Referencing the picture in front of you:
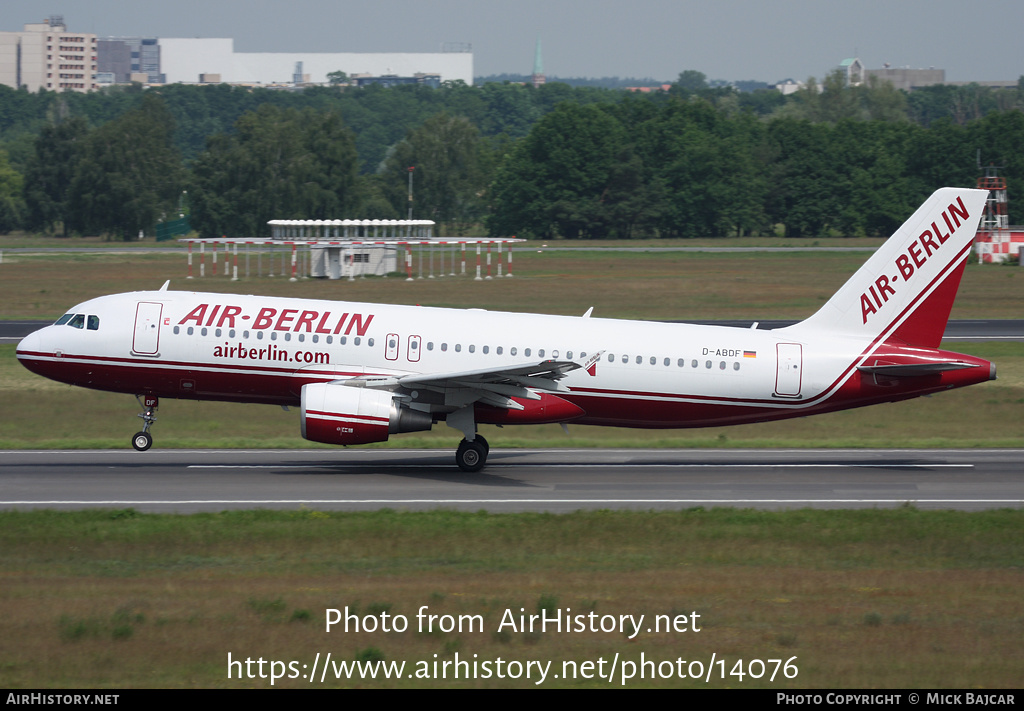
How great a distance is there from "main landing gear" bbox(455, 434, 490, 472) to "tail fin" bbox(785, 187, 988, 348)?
951 cm

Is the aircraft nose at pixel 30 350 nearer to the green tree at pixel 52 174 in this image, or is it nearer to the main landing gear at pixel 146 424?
the main landing gear at pixel 146 424

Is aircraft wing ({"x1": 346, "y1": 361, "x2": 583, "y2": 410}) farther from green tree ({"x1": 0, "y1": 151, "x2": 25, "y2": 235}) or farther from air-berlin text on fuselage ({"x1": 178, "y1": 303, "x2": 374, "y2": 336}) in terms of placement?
green tree ({"x1": 0, "y1": 151, "x2": 25, "y2": 235})

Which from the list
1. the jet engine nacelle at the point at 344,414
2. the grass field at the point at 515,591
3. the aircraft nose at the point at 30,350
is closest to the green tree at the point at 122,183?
the aircraft nose at the point at 30,350

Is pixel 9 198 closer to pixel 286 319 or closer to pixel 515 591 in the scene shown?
pixel 286 319

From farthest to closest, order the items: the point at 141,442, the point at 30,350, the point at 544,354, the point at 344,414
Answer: the point at 141,442, the point at 30,350, the point at 544,354, the point at 344,414

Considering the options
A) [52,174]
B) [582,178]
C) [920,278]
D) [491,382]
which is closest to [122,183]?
[52,174]

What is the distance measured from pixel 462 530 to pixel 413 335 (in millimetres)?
8791

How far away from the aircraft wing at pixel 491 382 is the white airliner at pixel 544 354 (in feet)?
0.18

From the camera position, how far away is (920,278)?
3086cm

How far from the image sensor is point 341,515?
23.4 metres

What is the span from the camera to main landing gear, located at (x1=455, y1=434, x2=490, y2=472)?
2970 centimetres

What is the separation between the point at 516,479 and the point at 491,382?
8.17ft

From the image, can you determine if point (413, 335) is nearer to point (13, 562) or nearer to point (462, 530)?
point (462, 530)
